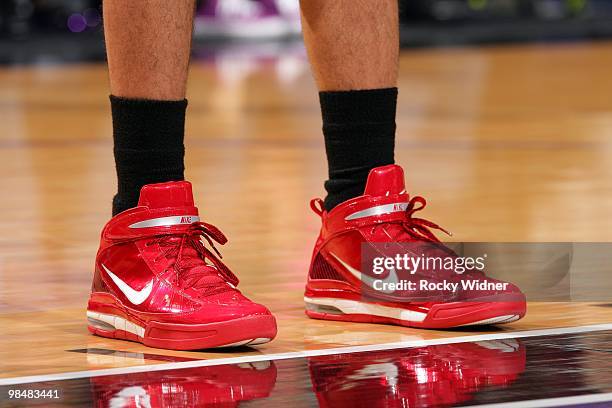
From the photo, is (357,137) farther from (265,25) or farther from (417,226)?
(265,25)

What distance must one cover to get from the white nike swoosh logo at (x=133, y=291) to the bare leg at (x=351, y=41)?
281 mm

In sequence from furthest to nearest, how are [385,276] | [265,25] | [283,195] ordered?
[265,25]
[283,195]
[385,276]

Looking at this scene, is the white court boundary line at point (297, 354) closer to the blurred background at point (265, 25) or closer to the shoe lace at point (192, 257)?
the shoe lace at point (192, 257)

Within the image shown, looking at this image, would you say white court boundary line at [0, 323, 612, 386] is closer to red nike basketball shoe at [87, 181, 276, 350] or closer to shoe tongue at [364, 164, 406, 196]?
red nike basketball shoe at [87, 181, 276, 350]

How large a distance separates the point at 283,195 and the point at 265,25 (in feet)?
19.1

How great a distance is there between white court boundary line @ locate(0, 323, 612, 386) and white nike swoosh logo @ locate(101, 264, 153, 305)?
0.12 m

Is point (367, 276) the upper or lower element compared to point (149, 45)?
lower

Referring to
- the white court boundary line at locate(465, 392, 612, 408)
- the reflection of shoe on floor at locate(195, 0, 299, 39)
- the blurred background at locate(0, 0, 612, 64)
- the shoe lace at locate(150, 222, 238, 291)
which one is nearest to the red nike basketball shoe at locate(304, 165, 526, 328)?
the shoe lace at locate(150, 222, 238, 291)

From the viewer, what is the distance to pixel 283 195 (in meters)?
2.36

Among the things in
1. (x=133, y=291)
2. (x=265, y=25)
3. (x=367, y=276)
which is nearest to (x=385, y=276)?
(x=367, y=276)

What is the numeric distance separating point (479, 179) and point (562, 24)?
6.41m

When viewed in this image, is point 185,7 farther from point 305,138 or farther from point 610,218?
point 305,138

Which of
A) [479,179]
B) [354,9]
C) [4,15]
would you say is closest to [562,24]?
[4,15]

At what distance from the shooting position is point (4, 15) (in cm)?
870
